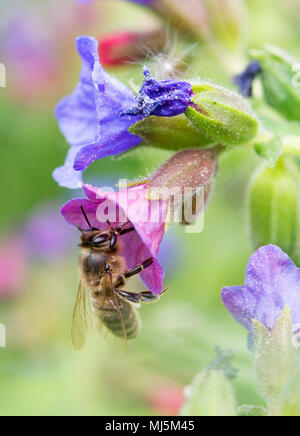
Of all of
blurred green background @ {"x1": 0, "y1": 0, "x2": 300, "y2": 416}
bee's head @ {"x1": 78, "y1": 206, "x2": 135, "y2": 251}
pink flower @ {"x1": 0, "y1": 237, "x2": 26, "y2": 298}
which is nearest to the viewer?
bee's head @ {"x1": 78, "y1": 206, "x2": 135, "y2": 251}

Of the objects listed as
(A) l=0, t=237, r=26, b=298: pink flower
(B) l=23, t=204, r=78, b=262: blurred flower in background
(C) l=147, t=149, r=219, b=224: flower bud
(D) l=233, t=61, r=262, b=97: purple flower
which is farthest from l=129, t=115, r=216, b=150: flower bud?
(B) l=23, t=204, r=78, b=262: blurred flower in background

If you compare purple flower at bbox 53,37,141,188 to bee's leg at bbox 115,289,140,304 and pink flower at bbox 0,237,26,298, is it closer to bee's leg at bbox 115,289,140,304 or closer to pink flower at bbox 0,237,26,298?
bee's leg at bbox 115,289,140,304

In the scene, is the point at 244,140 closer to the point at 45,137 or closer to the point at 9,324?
the point at 9,324

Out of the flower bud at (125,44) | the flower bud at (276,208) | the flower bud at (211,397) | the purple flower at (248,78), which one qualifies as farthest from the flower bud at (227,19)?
the flower bud at (211,397)

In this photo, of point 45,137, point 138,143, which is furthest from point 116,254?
point 45,137

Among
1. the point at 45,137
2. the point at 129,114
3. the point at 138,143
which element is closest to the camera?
the point at 129,114

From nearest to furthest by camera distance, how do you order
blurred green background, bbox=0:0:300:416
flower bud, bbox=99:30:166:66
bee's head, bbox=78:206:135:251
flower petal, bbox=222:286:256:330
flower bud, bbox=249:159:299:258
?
flower petal, bbox=222:286:256:330
bee's head, bbox=78:206:135:251
flower bud, bbox=249:159:299:258
flower bud, bbox=99:30:166:66
blurred green background, bbox=0:0:300:416
